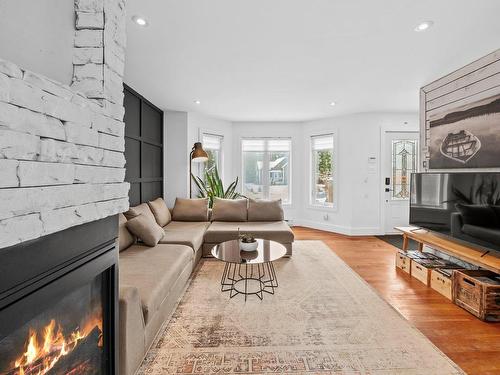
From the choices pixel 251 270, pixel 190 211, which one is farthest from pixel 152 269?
pixel 190 211

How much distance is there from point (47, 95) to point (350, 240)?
16.2 feet

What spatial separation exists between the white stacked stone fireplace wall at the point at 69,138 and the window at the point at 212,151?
4.20 metres

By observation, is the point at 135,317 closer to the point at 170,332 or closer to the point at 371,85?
the point at 170,332

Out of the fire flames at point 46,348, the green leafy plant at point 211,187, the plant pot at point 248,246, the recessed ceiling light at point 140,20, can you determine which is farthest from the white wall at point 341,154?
the fire flames at point 46,348

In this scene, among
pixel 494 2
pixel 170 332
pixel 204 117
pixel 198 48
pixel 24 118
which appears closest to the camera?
pixel 24 118

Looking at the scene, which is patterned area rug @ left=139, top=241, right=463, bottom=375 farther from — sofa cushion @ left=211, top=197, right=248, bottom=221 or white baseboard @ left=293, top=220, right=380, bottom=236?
white baseboard @ left=293, top=220, right=380, bottom=236

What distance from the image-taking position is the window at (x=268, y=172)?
6.14 m

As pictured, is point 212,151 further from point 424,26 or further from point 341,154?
point 424,26

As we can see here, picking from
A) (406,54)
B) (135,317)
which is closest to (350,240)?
(406,54)

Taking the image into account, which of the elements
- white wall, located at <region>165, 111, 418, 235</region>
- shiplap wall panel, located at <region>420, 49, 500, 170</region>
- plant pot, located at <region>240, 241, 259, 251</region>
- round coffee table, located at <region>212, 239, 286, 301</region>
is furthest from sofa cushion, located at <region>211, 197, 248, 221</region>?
shiplap wall panel, located at <region>420, 49, 500, 170</region>

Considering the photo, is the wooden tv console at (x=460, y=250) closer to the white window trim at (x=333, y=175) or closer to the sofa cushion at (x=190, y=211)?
the white window trim at (x=333, y=175)

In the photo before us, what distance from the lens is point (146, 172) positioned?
428cm

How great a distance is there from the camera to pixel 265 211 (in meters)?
4.39

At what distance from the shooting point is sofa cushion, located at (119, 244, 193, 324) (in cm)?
184
